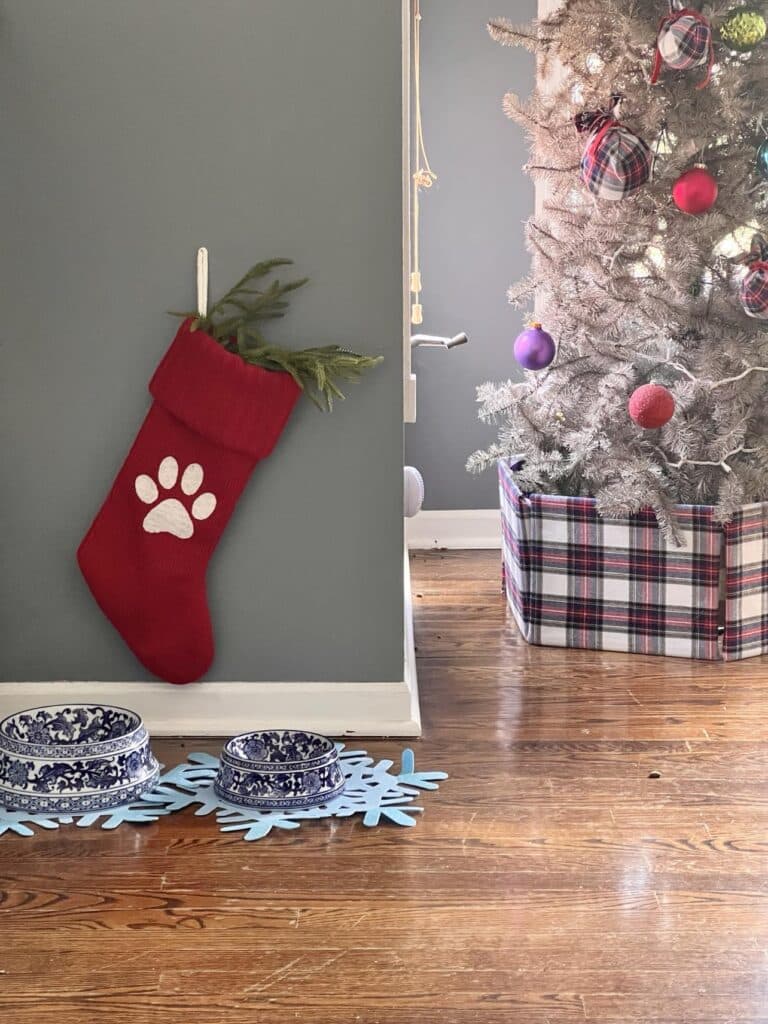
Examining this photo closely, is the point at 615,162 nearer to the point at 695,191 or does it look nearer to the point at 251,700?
the point at 695,191

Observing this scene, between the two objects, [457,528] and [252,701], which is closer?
[252,701]

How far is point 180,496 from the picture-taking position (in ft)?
7.53

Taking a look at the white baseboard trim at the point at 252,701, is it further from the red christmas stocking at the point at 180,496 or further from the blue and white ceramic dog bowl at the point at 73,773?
the blue and white ceramic dog bowl at the point at 73,773

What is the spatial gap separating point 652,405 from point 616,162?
0.54 m

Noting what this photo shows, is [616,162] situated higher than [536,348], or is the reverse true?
[616,162]

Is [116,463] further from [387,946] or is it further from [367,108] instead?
[387,946]

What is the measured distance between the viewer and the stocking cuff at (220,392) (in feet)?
7.30

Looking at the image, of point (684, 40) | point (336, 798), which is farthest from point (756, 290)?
point (336, 798)

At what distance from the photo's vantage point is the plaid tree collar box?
287 cm

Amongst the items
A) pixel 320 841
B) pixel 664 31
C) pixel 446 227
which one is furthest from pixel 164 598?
pixel 446 227

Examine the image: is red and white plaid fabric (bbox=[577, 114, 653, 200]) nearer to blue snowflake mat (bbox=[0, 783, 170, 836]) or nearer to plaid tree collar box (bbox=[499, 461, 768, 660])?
plaid tree collar box (bbox=[499, 461, 768, 660])

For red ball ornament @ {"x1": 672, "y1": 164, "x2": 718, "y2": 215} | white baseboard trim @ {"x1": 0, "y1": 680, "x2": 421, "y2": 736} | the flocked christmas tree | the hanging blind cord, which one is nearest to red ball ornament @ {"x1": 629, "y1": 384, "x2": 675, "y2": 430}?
the flocked christmas tree

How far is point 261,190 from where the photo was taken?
2.29 m

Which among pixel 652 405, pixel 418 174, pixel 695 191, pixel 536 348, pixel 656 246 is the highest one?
pixel 418 174
